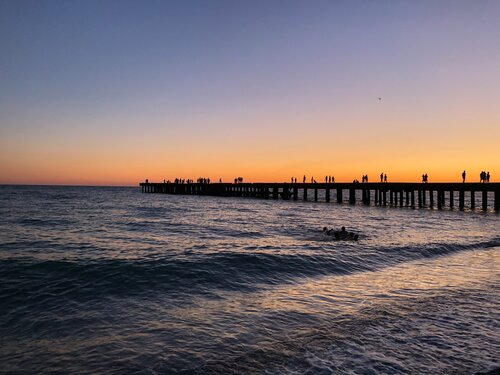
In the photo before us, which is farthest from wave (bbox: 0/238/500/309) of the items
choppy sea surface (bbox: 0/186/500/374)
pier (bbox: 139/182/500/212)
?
pier (bbox: 139/182/500/212)

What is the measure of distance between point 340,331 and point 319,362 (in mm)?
1217

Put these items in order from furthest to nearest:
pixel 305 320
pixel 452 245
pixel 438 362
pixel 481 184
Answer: pixel 481 184, pixel 452 245, pixel 305 320, pixel 438 362

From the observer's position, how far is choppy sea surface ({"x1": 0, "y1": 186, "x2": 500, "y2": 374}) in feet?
15.7

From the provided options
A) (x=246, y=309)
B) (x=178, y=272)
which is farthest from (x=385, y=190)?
(x=246, y=309)

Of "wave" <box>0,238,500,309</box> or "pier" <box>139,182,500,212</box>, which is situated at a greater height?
"pier" <box>139,182,500,212</box>

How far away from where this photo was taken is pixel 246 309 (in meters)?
6.99

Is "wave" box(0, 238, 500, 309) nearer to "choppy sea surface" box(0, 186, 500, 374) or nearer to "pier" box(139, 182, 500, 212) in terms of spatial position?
"choppy sea surface" box(0, 186, 500, 374)

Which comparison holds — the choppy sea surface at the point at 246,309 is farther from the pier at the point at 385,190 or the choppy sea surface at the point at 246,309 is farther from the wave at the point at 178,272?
the pier at the point at 385,190

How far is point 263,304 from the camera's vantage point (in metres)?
7.36

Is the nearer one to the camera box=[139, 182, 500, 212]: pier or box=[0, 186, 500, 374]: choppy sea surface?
box=[0, 186, 500, 374]: choppy sea surface

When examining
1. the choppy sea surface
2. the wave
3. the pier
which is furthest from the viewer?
the pier

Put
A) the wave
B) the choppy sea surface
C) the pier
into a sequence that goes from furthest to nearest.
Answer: the pier
the wave
the choppy sea surface

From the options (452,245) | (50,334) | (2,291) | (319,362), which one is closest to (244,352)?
(319,362)

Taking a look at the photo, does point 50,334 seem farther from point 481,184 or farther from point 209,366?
point 481,184
